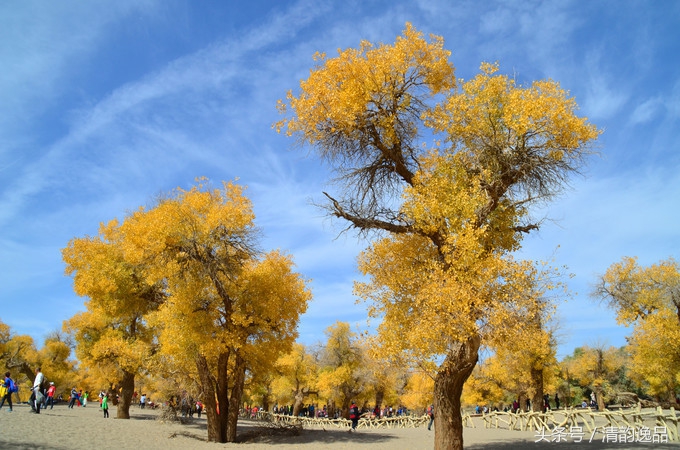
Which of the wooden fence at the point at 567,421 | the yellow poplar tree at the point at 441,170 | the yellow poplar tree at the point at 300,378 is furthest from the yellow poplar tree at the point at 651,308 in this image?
the yellow poplar tree at the point at 300,378

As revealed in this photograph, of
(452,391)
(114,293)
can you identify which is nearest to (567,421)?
(452,391)

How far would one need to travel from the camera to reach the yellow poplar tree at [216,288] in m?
16.6

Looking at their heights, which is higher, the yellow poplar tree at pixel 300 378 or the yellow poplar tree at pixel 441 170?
the yellow poplar tree at pixel 441 170

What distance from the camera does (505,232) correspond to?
1215 cm

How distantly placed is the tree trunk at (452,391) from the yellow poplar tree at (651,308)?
18.3 meters

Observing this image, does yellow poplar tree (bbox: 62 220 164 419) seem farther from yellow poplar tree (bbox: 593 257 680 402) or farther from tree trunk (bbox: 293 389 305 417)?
yellow poplar tree (bbox: 593 257 680 402)

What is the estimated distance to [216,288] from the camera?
17781 millimetres

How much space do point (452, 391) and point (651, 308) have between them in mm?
21779

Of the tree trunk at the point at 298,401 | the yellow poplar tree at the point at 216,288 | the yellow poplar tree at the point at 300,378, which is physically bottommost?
the tree trunk at the point at 298,401

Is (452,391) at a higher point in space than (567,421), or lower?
higher

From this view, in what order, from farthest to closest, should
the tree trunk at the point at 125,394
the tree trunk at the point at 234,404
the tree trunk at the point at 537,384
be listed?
the tree trunk at the point at 537,384
the tree trunk at the point at 125,394
the tree trunk at the point at 234,404

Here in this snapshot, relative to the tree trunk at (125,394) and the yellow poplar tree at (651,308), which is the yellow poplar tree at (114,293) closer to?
the tree trunk at (125,394)

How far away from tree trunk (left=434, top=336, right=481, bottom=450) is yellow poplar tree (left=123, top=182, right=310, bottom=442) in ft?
28.8

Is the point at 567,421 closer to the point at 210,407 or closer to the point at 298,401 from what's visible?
the point at 210,407
